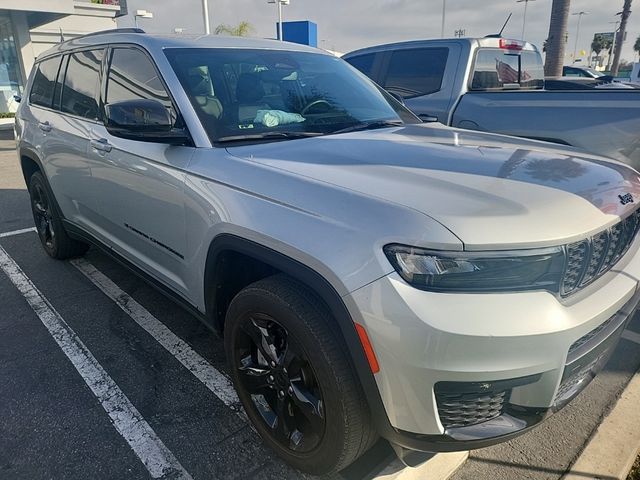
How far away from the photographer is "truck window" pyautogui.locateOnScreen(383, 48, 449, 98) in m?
5.36

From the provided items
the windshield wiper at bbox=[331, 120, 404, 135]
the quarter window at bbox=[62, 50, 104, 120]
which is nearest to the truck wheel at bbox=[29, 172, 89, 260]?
the quarter window at bbox=[62, 50, 104, 120]

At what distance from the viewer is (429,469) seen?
7.22 ft

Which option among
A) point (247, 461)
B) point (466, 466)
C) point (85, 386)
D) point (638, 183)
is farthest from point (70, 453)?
point (638, 183)

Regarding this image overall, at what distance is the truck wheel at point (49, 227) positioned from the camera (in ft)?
14.6

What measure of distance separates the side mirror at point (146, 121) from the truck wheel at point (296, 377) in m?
0.92

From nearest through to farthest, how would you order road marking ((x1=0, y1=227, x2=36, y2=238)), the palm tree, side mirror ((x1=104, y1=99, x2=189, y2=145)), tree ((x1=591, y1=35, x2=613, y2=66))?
side mirror ((x1=104, y1=99, x2=189, y2=145)) < road marking ((x1=0, y1=227, x2=36, y2=238)) < the palm tree < tree ((x1=591, y1=35, x2=613, y2=66))

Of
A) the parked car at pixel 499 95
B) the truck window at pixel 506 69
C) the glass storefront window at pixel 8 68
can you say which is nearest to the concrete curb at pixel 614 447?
the parked car at pixel 499 95

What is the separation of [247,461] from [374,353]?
1.03 m

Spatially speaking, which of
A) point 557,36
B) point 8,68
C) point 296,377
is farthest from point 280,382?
point 8,68

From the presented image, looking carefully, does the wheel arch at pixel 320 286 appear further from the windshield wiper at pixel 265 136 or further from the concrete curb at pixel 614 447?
the concrete curb at pixel 614 447

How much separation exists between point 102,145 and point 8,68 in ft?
66.0

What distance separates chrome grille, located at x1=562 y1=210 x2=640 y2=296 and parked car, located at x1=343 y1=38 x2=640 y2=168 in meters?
1.94

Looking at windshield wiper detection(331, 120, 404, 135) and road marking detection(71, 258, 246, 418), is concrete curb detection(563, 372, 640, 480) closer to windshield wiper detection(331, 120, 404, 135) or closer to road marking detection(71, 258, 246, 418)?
road marking detection(71, 258, 246, 418)

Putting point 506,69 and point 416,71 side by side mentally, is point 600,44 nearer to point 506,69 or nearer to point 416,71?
point 506,69
